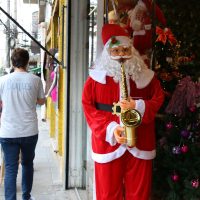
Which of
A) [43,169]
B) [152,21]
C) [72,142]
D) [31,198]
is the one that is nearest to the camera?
[152,21]

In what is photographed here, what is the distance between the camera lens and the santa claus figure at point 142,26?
9.96 feet

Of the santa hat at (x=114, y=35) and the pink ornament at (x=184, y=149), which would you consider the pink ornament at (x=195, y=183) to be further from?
the santa hat at (x=114, y=35)

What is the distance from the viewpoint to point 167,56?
3.52 metres

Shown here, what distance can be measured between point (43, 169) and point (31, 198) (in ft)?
5.27

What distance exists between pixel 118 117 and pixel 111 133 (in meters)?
0.14

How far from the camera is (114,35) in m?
2.78

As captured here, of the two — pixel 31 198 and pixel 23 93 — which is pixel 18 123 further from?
pixel 31 198

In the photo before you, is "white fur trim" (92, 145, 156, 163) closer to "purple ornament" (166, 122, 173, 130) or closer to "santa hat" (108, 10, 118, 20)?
"purple ornament" (166, 122, 173, 130)

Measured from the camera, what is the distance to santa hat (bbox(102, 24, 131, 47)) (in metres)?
2.71

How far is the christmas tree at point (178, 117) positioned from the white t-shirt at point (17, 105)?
4.16ft

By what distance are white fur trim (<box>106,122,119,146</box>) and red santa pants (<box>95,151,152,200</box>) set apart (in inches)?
5.7

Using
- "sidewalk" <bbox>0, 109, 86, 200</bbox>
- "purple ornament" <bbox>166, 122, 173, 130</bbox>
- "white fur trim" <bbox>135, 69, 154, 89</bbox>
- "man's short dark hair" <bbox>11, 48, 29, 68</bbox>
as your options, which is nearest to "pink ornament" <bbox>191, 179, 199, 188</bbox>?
"purple ornament" <bbox>166, 122, 173, 130</bbox>

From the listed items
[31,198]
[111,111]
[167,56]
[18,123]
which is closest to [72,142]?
[31,198]

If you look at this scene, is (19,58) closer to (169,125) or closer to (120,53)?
(120,53)
